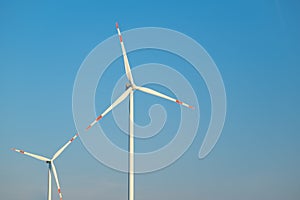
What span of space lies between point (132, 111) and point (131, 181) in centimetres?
530

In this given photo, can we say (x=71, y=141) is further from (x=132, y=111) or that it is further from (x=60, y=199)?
(x=132, y=111)

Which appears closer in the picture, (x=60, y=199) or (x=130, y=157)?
(x=130, y=157)

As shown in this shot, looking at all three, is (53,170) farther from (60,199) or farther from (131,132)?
(131,132)

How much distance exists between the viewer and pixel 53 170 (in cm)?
5397

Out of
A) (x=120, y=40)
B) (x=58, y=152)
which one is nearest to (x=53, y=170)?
(x=58, y=152)

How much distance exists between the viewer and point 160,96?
136 ft

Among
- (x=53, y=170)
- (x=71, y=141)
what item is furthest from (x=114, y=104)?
(x=53, y=170)

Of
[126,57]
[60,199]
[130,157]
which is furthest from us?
[60,199]

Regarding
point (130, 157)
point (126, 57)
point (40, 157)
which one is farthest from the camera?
point (40, 157)

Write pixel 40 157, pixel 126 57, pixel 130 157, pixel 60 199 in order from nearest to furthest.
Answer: pixel 130 157
pixel 126 57
pixel 60 199
pixel 40 157

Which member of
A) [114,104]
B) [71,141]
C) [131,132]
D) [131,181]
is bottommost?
[131,181]

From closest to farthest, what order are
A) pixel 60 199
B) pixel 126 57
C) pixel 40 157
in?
pixel 126 57 < pixel 60 199 < pixel 40 157

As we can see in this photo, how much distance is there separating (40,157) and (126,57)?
19731 millimetres

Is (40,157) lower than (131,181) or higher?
higher
